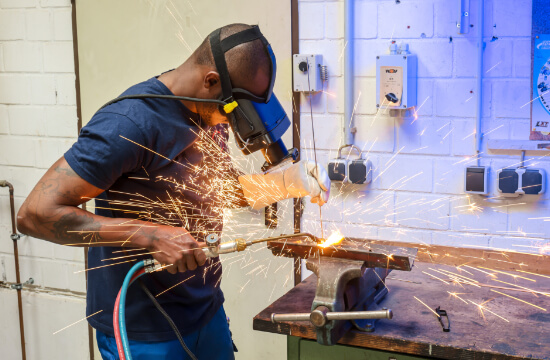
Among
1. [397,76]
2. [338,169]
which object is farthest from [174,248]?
[397,76]

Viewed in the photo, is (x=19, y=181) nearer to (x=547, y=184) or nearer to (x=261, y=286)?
(x=261, y=286)

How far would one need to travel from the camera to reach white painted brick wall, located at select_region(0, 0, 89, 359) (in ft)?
11.0

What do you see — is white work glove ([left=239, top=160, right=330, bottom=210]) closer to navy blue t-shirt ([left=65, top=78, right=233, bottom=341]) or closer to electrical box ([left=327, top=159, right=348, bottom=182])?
navy blue t-shirt ([left=65, top=78, right=233, bottom=341])

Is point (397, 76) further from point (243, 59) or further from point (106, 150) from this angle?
point (106, 150)

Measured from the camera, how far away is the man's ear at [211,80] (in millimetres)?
2025

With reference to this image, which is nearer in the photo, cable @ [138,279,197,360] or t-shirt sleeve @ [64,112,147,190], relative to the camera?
t-shirt sleeve @ [64,112,147,190]

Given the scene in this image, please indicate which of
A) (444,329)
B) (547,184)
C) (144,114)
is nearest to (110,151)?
(144,114)

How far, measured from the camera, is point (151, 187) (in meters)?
2.08

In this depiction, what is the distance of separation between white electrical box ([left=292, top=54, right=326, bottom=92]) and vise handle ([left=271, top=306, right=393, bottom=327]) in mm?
1290

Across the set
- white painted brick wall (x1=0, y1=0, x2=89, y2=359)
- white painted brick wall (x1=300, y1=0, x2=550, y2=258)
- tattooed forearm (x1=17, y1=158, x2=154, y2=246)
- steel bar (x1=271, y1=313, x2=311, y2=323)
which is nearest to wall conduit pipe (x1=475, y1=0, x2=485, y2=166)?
white painted brick wall (x1=300, y1=0, x2=550, y2=258)

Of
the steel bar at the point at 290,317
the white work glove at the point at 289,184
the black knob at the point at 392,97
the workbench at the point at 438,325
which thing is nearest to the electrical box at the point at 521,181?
the workbench at the point at 438,325

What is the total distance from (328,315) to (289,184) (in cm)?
68

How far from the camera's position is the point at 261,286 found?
316 centimetres

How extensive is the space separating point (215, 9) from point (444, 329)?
1.88 meters
